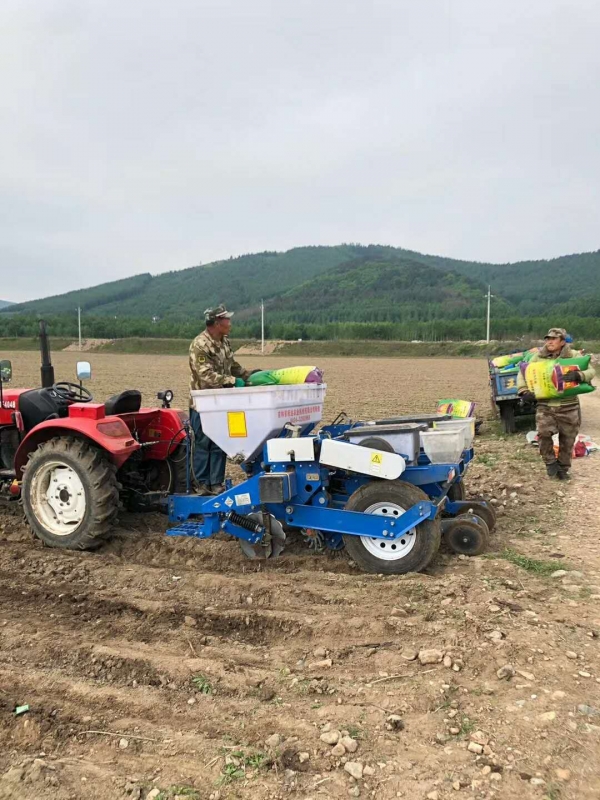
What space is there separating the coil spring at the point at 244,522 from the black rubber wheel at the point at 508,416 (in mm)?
7293

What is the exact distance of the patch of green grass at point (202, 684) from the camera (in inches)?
115

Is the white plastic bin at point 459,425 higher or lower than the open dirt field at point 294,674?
higher

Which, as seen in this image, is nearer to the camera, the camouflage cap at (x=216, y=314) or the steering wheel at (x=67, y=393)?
the camouflage cap at (x=216, y=314)

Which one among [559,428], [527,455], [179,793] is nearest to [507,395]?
[527,455]

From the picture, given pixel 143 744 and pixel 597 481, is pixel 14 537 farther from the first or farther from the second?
pixel 597 481

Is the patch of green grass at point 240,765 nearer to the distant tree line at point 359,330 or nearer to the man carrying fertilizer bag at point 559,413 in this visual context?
the man carrying fertilizer bag at point 559,413

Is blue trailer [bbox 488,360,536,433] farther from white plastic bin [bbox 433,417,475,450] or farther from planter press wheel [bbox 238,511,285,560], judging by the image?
planter press wheel [bbox 238,511,285,560]

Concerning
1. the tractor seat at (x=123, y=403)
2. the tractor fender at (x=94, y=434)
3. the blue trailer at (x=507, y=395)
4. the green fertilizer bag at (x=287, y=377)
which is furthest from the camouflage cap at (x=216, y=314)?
the blue trailer at (x=507, y=395)

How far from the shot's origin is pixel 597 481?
704 cm

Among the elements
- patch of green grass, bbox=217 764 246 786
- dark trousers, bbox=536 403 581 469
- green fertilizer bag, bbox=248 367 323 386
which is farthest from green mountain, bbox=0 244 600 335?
patch of green grass, bbox=217 764 246 786

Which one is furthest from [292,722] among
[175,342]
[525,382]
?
[175,342]

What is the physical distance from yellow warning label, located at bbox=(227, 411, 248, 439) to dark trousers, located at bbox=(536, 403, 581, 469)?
155 inches

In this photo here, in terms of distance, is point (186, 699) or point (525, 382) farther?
point (525, 382)

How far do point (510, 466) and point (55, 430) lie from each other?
17.3 ft
